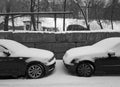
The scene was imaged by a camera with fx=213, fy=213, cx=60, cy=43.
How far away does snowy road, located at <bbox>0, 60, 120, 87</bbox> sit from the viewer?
23.2 ft

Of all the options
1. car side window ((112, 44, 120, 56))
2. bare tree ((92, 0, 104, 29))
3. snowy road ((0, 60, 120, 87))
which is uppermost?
bare tree ((92, 0, 104, 29))

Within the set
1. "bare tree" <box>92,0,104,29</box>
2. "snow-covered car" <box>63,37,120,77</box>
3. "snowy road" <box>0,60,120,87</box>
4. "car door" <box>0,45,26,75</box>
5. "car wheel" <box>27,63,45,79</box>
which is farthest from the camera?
"bare tree" <box>92,0,104,29</box>

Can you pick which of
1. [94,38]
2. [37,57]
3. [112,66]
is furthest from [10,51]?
[94,38]

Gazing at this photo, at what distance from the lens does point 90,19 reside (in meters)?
29.3

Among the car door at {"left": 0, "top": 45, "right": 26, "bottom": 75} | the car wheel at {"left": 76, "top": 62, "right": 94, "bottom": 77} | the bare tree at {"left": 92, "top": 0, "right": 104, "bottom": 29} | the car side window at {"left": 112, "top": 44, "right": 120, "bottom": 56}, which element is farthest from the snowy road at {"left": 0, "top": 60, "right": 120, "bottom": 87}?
the bare tree at {"left": 92, "top": 0, "right": 104, "bottom": 29}

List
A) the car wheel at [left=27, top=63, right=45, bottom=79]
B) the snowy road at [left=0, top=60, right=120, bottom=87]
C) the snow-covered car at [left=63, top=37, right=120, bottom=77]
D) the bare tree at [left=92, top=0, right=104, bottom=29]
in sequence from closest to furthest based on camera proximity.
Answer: the snowy road at [left=0, top=60, right=120, bottom=87]
the car wheel at [left=27, top=63, right=45, bottom=79]
the snow-covered car at [left=63, top=37, right=120, bottom=77]
the bare tree at [left=92, top=0, right=104, bottom=29]

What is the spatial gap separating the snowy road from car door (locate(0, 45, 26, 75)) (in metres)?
0.33

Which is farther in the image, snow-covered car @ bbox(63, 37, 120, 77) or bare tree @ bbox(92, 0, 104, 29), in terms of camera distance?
bare tree @ bbox(92, 0, 104, 29)

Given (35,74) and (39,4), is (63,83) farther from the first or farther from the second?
(39,4)

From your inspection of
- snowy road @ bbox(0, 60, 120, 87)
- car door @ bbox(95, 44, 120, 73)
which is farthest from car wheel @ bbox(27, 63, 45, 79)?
car door @ bbox(95, 44, 120, 73)

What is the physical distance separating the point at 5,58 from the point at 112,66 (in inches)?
158

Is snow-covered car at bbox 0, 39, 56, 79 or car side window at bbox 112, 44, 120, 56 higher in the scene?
car side window at bbox 112, 44, 120, 56

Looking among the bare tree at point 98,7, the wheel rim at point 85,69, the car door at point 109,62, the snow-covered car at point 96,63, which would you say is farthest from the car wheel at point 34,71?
the bare tree at point 98,7

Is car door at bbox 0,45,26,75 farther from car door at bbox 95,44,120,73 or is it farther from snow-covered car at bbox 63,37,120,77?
car door at bbox 95,44,120,73
